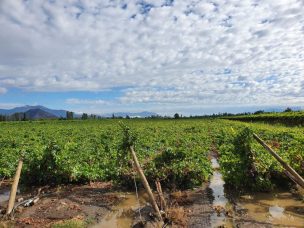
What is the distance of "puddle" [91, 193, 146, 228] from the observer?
7.49m

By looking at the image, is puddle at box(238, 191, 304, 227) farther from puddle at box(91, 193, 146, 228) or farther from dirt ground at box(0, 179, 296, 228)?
puddle at box(91, 193, 146, 228)

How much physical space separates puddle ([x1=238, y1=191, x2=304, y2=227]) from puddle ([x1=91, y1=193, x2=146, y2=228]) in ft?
8.44

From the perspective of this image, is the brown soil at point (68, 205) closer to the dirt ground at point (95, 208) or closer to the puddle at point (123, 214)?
the dirt ground at point (95, 208)

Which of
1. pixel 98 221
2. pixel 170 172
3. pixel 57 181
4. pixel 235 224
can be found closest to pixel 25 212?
pixel 98 221

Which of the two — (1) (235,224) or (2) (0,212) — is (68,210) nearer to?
(2) (0,212)

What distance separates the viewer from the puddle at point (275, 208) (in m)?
7.47

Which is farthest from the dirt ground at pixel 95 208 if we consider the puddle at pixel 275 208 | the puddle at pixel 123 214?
the puddle at pixel 275 208

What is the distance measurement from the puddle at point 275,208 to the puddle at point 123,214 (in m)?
2.57

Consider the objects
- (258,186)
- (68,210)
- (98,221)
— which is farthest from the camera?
(258,186)

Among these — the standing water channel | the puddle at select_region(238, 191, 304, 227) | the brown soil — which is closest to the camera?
the standing water channel

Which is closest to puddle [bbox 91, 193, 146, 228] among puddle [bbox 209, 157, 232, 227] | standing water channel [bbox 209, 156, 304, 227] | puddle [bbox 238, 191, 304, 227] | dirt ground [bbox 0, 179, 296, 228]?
dirt ground [bbox 0, 179, 296, 228]

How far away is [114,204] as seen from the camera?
29.1ft

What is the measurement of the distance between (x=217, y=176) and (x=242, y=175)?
2.33 meters

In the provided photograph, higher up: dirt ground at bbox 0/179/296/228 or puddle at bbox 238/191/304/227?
dirt ground at bbox 0/179/296/228
